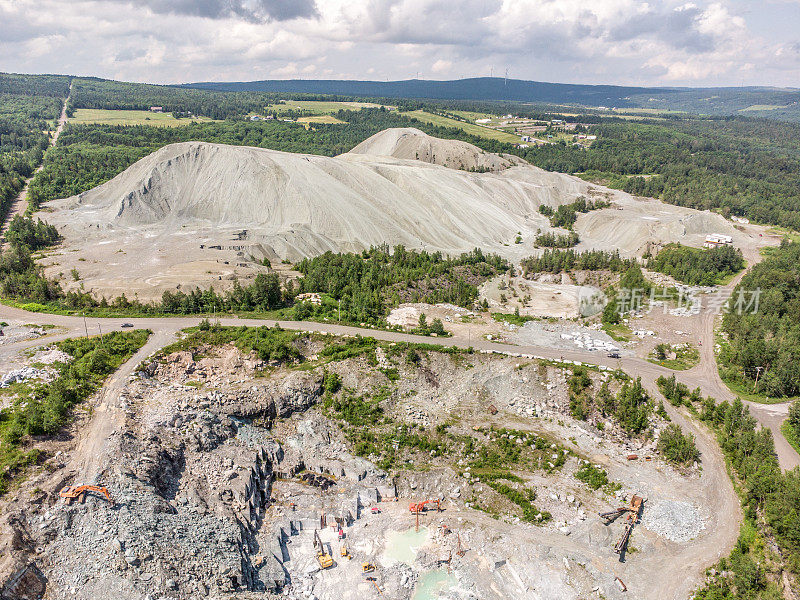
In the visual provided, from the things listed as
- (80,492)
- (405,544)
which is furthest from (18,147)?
(405,544)

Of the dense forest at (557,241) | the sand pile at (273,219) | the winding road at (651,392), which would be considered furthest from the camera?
the dense forest at (557,241)

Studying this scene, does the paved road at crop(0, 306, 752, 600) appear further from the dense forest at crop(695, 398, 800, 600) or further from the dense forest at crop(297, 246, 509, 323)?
the dense forest at crop(297, 246, 509, 323)

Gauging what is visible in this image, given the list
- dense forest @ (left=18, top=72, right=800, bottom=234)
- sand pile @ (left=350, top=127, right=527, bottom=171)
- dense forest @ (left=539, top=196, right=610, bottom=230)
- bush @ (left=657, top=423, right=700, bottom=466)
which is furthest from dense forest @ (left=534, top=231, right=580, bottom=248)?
bush @ (left=657, top=423, right=700, bottom=466)

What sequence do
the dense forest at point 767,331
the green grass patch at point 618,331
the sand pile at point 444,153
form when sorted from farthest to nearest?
1. the sand pile at point 444,153
2. the green grass patch at point 618,331
3. the dense forest at point 767,331

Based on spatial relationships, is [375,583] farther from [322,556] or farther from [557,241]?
[557,241]

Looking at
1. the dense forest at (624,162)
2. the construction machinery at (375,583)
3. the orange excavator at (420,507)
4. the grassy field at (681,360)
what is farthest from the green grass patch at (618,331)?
the dense forest at (624,162)

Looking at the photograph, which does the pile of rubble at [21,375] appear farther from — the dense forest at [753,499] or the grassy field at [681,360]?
the grassy field at [681,360]

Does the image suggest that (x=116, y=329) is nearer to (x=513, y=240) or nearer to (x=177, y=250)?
(x=177, y=250)
